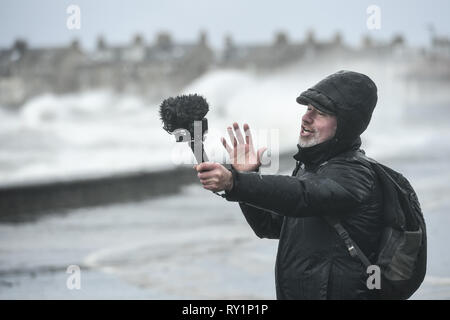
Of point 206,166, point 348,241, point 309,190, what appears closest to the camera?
point 206,166

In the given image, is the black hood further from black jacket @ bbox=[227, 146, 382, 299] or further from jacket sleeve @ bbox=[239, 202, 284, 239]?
jacket sleeve @ bbox=[239, 202, 284, 239]

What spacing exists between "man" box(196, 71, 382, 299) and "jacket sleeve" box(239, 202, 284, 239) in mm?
190

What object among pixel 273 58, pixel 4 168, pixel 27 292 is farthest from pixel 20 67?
pixel 27 292

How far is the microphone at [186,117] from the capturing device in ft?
10.7

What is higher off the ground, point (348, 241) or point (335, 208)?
point (335, 208)

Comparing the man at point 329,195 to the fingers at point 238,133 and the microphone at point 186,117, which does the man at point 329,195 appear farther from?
the microphone at point 186,117

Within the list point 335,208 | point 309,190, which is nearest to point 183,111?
point 309,190

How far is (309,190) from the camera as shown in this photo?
10.6ft

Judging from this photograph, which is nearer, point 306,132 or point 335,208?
point 335,208

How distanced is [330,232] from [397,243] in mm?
241

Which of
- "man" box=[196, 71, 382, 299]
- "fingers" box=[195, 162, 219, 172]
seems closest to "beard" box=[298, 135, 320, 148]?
"man" box=[196, 71, 382, 299]

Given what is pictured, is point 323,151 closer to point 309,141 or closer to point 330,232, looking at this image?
point 309,141

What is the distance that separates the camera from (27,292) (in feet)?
28.6

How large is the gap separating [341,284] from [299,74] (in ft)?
377
